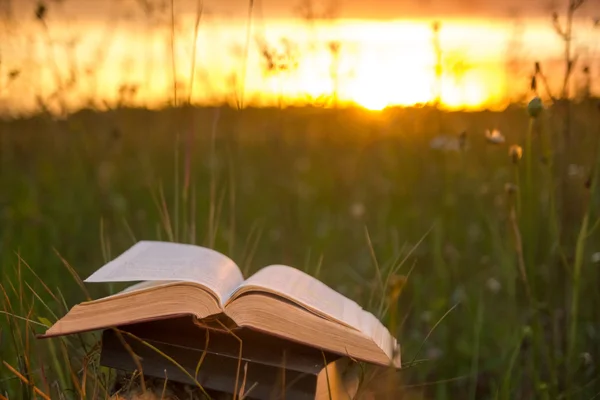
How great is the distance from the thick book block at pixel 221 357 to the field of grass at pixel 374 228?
11cm

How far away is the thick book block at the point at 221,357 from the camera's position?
1385 millimetres

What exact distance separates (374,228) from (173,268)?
235cm

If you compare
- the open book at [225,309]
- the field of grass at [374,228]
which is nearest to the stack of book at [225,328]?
the open book at [225,309]

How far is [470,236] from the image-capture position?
3.38 m

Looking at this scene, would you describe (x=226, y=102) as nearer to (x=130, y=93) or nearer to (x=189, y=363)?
(x=130, y=93)

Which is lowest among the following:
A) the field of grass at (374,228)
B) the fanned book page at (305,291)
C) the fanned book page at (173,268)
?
the field of grass at (374,228)

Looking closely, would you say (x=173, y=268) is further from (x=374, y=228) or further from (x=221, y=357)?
(x=374, y=228)

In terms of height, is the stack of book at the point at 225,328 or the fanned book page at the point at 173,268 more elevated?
the fanned book page at the point at 173,268

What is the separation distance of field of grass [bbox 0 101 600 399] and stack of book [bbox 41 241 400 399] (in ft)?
0.37

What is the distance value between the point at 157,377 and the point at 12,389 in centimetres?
73

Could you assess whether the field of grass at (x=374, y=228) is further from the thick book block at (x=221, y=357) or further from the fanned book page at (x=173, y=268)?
the fanned book page at (x=173, y=268)

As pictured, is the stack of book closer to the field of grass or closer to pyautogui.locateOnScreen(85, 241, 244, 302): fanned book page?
pyautogui.locateOnScreen(85, 241, 244, 302): fanned book page

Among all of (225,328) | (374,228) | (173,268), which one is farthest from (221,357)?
(374,228)

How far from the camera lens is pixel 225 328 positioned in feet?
4.43
